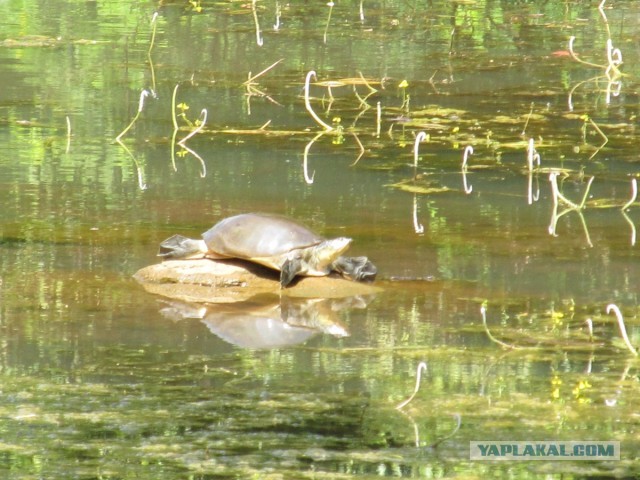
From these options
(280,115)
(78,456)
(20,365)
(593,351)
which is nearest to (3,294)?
(20,365)

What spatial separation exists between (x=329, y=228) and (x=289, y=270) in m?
0.94

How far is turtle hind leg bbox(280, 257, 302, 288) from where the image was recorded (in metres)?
6.04

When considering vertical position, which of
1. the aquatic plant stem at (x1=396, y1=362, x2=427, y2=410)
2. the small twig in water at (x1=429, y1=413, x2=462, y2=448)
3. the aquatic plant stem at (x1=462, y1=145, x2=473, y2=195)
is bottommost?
the small twig in water at (x1=429, y1=413, x2=462, y2=448)

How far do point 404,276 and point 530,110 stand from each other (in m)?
3.91

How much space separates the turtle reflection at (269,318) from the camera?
5.21 meters

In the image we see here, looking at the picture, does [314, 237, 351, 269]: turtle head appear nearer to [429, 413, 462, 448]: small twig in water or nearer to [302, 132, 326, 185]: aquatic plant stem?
[302, 132, 326, 185]: aquatic plant stem

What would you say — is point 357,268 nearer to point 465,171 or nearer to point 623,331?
point 623,331

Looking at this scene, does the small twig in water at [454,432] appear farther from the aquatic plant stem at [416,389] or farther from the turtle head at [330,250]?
the turtle head at [330,250]

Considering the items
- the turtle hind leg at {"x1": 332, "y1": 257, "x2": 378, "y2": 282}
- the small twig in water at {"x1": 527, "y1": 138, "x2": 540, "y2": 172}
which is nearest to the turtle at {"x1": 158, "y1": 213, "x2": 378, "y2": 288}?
the turtle hind leg at {"x1": 332, "y1": 257, "x2": 378, "y2": 282}

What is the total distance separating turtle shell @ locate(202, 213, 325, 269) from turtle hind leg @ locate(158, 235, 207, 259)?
5 centimetres

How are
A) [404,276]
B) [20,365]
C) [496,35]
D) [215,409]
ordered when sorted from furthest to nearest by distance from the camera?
1. [496,35]
2. [404,276]
3. [20,365]
4. [215,409]

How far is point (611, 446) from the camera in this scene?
159 inches

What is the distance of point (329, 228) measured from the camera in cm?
695

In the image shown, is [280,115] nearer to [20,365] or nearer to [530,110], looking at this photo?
[530,110]
